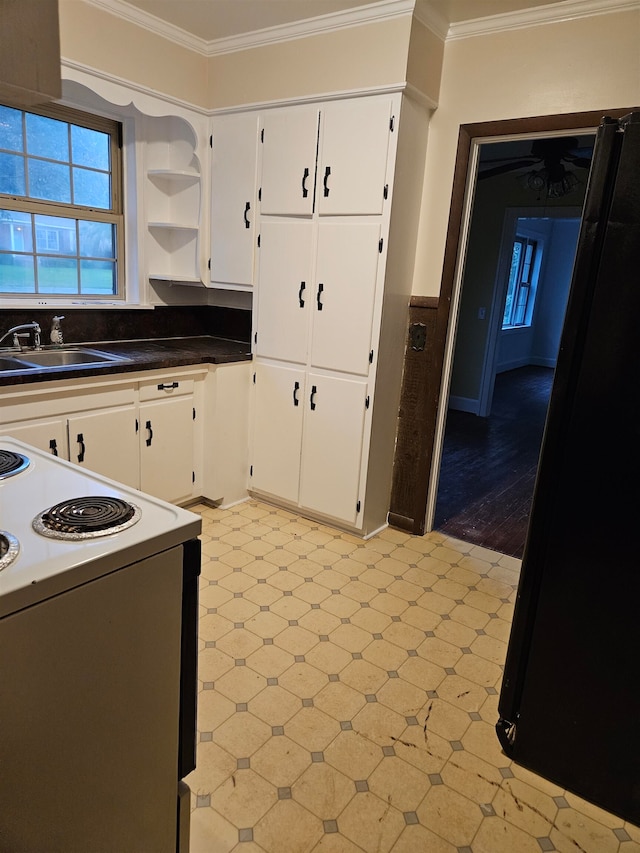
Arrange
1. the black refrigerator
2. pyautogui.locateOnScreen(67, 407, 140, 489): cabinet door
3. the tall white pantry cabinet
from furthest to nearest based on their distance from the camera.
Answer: the tall white pantry cabinet
pyautogui.locateOnScreen(67, 407, 140, 489): cabinet door
the black refrigerator

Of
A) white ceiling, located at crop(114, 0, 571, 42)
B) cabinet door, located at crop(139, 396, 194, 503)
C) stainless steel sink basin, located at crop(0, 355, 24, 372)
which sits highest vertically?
white ceiling, located at crop(114, 0, 571, 42)

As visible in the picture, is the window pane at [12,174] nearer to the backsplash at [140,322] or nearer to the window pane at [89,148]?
the window pane at [89,148]

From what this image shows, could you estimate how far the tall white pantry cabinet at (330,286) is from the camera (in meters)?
2.89

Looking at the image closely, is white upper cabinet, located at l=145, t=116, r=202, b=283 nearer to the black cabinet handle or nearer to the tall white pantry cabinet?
the tall white pantry cabinet

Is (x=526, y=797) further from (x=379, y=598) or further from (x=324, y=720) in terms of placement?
(x=379, y=598)

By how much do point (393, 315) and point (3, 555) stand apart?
2398 millimetres

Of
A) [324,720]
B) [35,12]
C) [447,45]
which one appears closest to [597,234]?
[35,12]

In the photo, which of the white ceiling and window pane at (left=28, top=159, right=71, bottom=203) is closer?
the white ceiling

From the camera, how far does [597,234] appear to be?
1522mm

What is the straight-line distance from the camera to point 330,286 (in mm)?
3088

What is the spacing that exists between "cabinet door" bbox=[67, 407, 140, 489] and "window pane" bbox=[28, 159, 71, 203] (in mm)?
1286

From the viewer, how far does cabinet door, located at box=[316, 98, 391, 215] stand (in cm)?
281

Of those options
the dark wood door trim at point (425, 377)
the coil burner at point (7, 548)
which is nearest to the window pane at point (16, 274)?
the dark wood door trim at point (425, 377)

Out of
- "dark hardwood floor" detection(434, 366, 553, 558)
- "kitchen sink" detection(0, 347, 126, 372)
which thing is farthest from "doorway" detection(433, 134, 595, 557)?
"kitchen sink" detection(0, 347, 126, 372)
